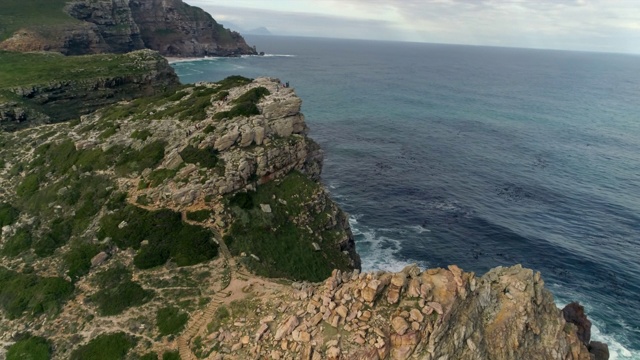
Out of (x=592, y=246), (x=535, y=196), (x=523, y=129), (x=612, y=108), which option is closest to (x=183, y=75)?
(x=523, y=129)

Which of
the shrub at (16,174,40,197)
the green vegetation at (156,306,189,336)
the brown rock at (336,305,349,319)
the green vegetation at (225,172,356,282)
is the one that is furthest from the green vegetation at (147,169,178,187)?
the brown rock at (336,305,349,319)

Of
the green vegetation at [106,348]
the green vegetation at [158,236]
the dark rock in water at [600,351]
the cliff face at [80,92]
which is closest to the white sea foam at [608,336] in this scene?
the dark rock in water at [600,351]

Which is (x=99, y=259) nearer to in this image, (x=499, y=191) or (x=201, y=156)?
(x=201, y=156)

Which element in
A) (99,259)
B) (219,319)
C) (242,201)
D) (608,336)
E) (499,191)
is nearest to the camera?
(219,319)

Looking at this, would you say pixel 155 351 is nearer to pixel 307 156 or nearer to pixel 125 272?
pixel 125 272

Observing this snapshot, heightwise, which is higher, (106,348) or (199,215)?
(199,215)

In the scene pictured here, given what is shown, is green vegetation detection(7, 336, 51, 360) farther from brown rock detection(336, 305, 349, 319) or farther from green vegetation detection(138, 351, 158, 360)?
brown rock detection(336, 305, 349, 319)

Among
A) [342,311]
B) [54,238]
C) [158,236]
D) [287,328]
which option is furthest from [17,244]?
[342,311]
